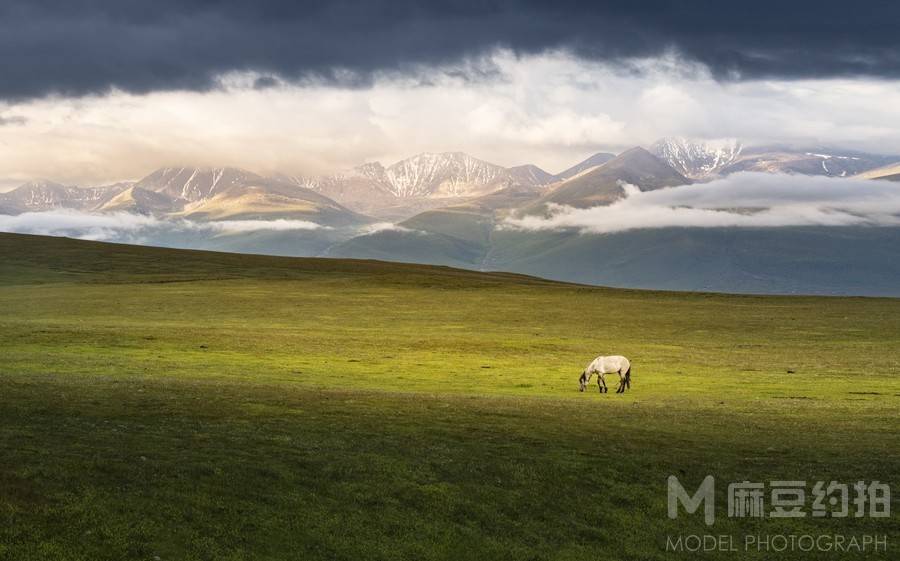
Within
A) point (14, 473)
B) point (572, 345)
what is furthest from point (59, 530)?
point (572, 345)

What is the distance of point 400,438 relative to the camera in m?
30.3

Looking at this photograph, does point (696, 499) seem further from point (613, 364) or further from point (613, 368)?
point (613, 364)

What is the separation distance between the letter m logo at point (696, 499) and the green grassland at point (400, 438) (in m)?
0.40

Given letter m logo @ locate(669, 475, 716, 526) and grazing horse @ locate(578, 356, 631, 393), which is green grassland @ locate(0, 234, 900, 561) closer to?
letter m logo @ locate(669, 475, 716, 526)

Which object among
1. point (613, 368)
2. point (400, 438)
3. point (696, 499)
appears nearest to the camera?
point (696, 499)

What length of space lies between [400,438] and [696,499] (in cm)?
1068

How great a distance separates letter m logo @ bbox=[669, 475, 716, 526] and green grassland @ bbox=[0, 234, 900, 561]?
1.31 feet

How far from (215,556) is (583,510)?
10909 mm

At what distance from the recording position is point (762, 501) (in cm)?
2567

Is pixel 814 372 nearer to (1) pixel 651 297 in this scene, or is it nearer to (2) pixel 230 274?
(1) pixel 651 297

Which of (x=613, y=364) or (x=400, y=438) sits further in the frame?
(x=613, y=364)

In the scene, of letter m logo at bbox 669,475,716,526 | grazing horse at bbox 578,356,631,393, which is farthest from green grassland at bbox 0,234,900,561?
grazing horse at bbox 578,356,631,393

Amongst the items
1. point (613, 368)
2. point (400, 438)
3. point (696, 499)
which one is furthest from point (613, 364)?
point (696, 499)

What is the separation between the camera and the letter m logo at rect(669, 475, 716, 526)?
24938 mm
